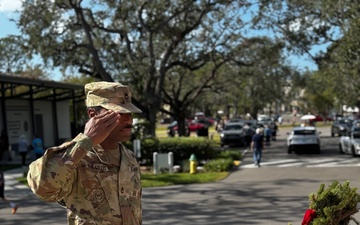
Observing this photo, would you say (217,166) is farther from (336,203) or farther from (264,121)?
(264,121)

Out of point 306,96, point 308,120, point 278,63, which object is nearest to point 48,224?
point 278,63

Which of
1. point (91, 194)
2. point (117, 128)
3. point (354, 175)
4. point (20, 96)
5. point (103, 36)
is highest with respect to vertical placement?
point (103, 36)

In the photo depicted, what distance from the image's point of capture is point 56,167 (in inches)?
104

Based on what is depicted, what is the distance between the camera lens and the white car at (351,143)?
24.0m

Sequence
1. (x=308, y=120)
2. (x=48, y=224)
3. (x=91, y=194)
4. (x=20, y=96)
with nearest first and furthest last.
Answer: (x=91, y=194), (x=48, y=224), (x=20, y=96), (x=308, y=120)

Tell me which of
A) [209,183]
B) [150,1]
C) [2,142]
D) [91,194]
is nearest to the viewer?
[91,194]

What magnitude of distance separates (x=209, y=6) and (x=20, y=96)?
1333cm

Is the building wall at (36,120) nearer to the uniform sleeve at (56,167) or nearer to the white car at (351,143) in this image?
the white car at (351,143)

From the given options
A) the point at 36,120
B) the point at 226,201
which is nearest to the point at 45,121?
the point at 36,120

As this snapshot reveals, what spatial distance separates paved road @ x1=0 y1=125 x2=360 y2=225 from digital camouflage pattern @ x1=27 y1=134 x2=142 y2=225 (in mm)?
7167

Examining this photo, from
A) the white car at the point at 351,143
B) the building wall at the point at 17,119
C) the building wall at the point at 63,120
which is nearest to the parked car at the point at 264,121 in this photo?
the building wall at the point at 63,120

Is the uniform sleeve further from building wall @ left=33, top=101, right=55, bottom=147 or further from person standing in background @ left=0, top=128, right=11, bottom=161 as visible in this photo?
building wall @ left=33, top=101, right=55, bottom=147

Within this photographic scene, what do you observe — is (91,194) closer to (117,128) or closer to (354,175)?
(117,128)

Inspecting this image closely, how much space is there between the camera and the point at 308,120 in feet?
189
